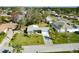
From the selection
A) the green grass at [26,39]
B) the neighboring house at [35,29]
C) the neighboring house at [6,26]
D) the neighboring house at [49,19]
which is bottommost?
the green grass at [26,39]

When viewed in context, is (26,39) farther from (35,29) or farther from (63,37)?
(63,37)

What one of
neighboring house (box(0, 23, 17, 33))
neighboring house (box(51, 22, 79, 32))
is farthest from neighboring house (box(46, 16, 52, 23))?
neighboring house (box(0, 23, 17, 33))

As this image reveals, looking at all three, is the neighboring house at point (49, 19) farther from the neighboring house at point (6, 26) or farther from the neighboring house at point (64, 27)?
the neighboring house at point (6, 26)

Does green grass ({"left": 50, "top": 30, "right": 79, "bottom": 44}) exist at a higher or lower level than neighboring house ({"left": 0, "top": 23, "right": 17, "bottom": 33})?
lower

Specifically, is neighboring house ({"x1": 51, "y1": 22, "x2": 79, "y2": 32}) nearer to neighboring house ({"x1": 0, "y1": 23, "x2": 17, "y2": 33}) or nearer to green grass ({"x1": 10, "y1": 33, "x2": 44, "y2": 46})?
green grass ({"x1": 10, "y1": 33, "x2": 44, "y2": 46})

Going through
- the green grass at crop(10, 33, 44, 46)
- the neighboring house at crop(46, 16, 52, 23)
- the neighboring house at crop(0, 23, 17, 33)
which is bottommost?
the green grass at crop(10, 33, 44, 46)

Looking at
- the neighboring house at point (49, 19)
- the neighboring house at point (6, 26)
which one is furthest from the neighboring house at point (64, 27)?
the neighboring house at point (6, 26)
